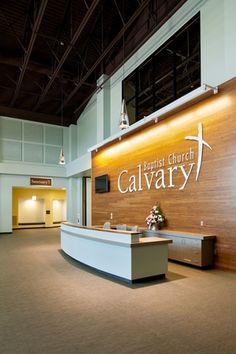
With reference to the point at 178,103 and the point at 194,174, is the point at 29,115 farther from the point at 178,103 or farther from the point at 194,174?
the point at 194,174

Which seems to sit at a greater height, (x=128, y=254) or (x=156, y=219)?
(x=156, y=219)

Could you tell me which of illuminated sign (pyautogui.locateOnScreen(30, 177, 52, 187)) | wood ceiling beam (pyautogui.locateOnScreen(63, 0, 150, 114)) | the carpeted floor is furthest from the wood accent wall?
illuminated sign (pyautogui.locateOnScreen(30, 177, 52, 187))

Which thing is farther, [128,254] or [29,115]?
[29,115]

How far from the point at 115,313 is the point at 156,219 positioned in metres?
3.90

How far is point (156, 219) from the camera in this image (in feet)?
23.4

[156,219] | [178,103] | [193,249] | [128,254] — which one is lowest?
[193,249]

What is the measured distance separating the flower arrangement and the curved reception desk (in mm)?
2018

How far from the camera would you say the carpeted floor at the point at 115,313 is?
2680 mm

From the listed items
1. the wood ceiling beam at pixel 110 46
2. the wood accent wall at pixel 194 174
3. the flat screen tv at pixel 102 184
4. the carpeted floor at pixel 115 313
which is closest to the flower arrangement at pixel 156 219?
the wood accent wall at pixel 194 174

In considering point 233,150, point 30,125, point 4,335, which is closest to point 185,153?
point 233,150

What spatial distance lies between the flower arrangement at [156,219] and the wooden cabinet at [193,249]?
0.86 metres

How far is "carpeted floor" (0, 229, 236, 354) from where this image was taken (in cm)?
268

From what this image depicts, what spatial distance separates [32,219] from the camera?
17.5 metres

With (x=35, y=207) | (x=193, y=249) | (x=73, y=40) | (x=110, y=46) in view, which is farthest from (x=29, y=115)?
(x=193, y=249)
